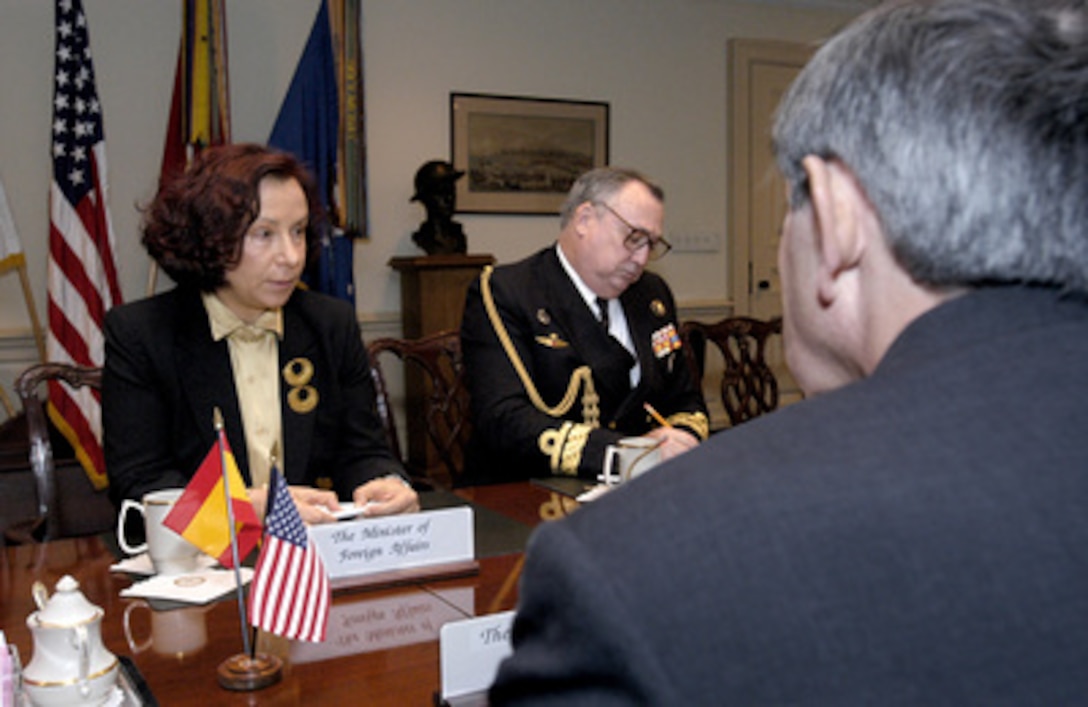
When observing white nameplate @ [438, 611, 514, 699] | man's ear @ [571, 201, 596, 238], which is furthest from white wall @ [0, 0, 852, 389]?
white nameplate @ [438, 611, 514, 699]

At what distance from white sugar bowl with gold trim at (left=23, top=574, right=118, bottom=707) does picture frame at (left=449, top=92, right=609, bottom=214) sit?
4.79 meters

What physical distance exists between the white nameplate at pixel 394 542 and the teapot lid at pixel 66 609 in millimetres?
433

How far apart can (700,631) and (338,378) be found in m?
1.95

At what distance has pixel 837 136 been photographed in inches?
28.3

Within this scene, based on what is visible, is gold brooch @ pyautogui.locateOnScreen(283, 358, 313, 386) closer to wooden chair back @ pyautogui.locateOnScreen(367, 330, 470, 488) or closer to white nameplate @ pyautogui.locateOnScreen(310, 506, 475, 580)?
wooden chair back @ pyautogui.locateOnScreen(367, 330, 470, 488)

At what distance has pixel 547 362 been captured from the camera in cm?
273

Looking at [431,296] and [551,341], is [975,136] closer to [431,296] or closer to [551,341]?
[551,341]

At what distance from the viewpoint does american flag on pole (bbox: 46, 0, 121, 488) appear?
4383mm

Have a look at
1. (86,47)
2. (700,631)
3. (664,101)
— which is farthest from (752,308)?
(700,631)

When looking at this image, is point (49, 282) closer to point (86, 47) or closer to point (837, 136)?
point (86, 47)

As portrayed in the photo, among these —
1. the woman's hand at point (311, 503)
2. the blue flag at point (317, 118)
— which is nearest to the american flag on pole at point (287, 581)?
the woman's hand at point (311, 503)

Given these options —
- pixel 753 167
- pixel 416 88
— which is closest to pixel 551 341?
pixel 416 88

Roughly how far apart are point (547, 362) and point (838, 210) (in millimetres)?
2016

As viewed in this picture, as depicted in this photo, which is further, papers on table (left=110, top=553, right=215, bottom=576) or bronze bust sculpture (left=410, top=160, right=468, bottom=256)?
bronze bust sculpture (left=410, top=160, right=468, bottom=256)
